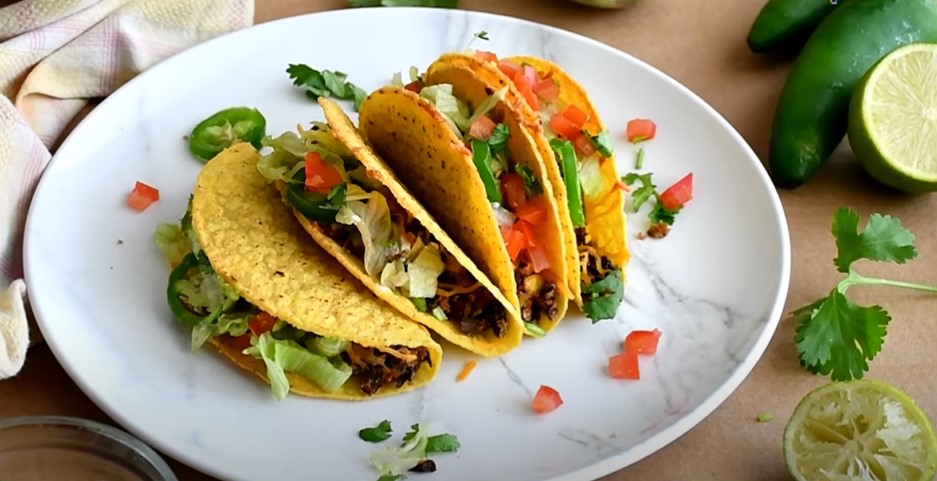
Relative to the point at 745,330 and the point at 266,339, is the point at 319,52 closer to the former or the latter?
the point at 266,339

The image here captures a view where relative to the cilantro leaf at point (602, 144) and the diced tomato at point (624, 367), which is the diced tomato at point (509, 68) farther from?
the diced tomato at point (624, 367)

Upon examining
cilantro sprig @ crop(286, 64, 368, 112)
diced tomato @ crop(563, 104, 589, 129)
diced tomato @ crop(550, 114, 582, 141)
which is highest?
diced tomato @ crop(563, 104, 589, 129)

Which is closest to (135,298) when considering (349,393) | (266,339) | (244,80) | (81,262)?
(81,262)

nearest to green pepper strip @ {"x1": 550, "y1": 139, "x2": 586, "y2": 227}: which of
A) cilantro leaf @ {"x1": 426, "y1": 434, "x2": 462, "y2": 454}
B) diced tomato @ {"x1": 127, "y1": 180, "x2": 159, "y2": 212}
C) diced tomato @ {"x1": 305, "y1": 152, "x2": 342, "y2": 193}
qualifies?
diced tomato @ {"x1": 305, "y1": 152, "x2": 342, "y2": 193}

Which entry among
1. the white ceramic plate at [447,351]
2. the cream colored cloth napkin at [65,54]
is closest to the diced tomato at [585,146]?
the white ceramic plate at [447,351]

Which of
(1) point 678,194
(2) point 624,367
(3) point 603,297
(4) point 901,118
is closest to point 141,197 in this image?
(3) point 603,297

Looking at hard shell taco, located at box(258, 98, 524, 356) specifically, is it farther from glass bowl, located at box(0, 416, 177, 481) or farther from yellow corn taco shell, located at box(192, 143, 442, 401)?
glass bowl, located at box(0, 416, 177, 481)
